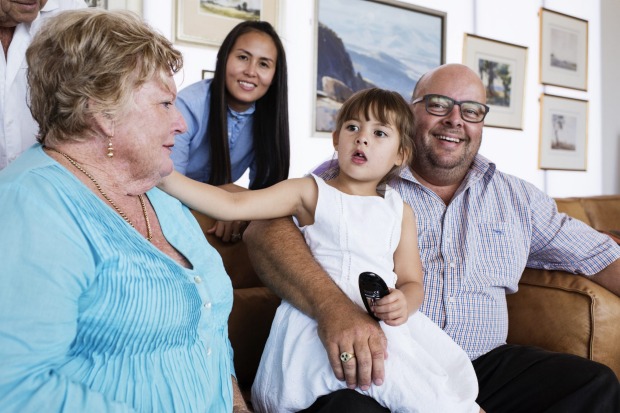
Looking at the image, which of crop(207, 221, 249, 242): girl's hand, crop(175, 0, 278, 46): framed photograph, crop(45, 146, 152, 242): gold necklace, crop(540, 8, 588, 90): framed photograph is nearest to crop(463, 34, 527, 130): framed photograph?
crop(540, 8, 588, 90): framed photograph

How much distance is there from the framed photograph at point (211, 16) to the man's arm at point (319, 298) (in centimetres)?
234

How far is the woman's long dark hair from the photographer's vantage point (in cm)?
285

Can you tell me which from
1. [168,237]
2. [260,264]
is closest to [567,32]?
[260,264]

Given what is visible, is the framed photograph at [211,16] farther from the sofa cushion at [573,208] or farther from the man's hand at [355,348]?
the man's hand at [355,348]

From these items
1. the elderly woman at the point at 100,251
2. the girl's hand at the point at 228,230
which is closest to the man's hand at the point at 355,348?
the elderly woman at the point at 100,251

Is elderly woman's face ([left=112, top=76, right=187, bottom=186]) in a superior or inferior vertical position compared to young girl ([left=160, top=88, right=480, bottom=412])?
superior

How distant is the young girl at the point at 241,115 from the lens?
2863 millimetres

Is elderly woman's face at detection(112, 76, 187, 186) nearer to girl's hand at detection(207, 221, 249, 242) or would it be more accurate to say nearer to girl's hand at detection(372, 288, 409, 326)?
girl's hand at detection(372, 288, 409, 326)

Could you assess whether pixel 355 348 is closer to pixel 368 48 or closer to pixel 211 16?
pixel 211 16

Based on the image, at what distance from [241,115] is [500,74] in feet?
11.6

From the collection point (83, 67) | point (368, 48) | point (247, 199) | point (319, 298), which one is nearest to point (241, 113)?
point (247, 199)

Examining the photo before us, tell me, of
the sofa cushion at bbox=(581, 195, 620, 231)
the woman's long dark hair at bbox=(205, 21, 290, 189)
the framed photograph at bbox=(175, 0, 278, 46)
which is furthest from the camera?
the framed photograph at bbox=(175, 0, 278, 46)

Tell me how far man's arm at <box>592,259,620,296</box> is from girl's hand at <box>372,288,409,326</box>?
1.19 m

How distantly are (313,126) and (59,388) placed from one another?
3646 mm
